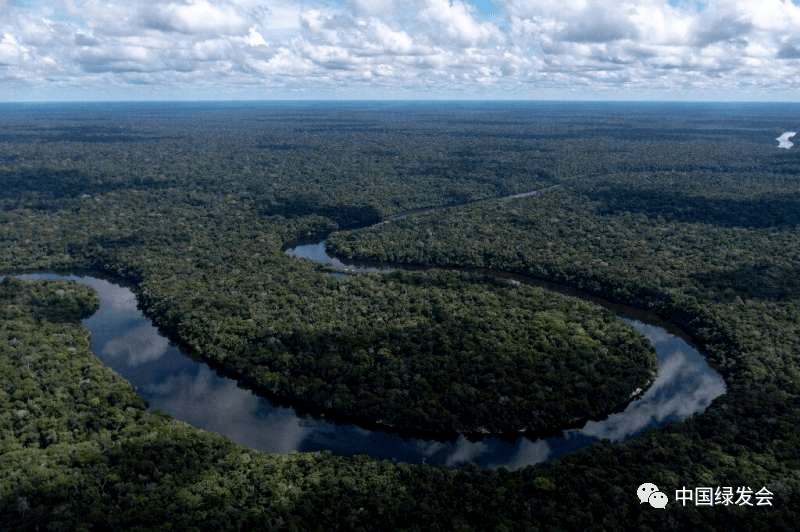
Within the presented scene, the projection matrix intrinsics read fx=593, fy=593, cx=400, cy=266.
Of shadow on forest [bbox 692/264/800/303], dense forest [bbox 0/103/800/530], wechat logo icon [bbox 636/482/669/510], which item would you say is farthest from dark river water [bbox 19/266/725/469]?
shadow on forest [bbox 692/264/800/303]

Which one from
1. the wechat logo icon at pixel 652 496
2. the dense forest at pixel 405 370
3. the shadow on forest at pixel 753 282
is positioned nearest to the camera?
the wechat logo icon at pixel 652 496

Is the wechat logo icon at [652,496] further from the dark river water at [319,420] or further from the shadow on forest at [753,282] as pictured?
the shadow on forest at [753,282]

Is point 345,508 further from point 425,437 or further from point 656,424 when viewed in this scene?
point 656,424

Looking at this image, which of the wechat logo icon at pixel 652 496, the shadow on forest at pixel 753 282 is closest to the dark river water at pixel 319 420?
the wechat logo icon at pixel 652 496

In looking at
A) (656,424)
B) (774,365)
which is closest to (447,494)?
(656,424)

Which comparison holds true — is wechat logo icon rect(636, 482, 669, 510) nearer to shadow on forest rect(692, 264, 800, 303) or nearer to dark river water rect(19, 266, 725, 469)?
dark river water rect(19, 266, 725, 469)

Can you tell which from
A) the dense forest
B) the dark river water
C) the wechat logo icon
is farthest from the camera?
the dark river water

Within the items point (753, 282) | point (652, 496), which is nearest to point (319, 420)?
point (652, 496)
